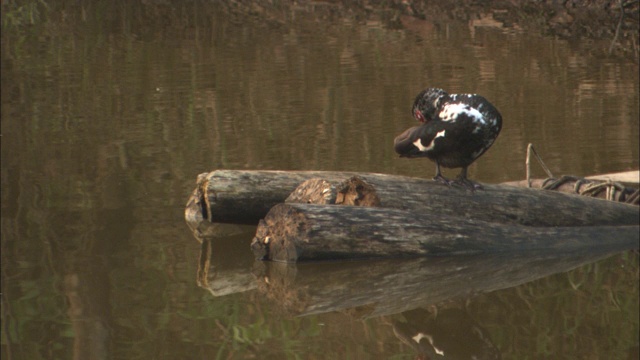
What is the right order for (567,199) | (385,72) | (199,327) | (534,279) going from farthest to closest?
(385,72) → (567,199) → (534,279) → (199,327)

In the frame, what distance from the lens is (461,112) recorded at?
283 inches

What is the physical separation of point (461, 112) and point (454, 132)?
123 millimetres

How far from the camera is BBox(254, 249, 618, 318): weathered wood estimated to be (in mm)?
6473

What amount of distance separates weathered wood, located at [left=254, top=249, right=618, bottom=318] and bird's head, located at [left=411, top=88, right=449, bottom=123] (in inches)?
37.7

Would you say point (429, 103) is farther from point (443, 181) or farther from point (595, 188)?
point (595, 188)

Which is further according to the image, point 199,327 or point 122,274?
point 122,274

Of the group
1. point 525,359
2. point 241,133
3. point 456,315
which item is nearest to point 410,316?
point 456,315

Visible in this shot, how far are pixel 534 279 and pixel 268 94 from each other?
24.3ft

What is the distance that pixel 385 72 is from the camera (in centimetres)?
1553

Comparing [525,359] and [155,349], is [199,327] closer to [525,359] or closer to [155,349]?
[155,349]

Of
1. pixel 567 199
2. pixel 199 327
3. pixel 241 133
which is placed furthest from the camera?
pixel 241 133

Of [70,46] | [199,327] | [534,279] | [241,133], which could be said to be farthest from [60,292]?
[70,46]

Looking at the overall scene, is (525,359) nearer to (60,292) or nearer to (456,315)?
(456,315)

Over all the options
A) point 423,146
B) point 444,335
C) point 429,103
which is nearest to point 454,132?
point 423,146
